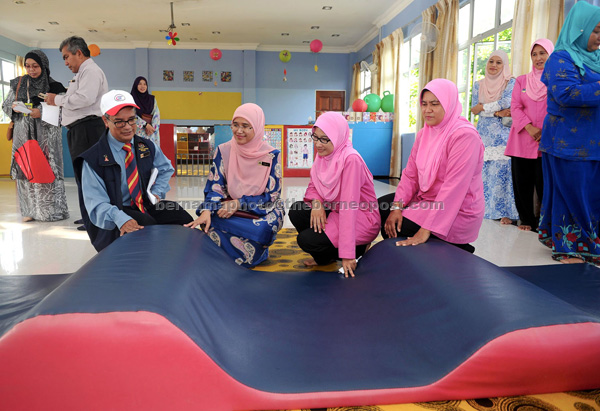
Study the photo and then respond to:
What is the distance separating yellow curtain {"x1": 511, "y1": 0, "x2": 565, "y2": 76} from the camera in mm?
3746

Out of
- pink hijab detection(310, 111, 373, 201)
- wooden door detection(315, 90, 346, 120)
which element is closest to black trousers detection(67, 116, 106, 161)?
pink hijab detection(310, 111, 373, 201)

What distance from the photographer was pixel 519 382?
112 cm

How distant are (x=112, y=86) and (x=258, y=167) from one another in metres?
10.6

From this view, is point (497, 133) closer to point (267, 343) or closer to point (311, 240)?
point (311, 240)

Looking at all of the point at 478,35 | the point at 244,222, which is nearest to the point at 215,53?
the point at 478,35

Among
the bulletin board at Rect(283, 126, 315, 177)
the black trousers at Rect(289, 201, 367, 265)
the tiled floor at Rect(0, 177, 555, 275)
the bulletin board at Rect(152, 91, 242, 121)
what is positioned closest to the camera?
the black trousers at Rect(289, 201, 367, 265)

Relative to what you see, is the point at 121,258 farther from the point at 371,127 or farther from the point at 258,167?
the point at 371,127

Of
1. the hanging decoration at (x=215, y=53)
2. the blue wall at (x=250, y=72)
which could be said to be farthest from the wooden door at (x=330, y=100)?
the hanging decoration at (x=215, y=53)

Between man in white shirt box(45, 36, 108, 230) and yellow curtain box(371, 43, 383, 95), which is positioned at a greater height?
yellow curtain box(371, 43, 383, 95)

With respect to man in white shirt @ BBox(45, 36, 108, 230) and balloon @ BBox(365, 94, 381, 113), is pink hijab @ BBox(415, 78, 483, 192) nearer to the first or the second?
man in white shirt @ BBox(45, 36, 108, 230)

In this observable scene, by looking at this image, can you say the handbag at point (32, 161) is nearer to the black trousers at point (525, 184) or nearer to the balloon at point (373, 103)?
the black trousers at point (525, 184)

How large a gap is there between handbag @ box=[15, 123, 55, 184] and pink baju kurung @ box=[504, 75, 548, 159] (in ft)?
12.3

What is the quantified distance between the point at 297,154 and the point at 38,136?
455 cm

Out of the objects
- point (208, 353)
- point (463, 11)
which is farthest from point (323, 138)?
point (463, 11)
